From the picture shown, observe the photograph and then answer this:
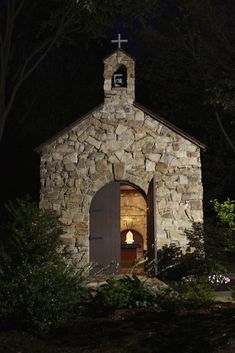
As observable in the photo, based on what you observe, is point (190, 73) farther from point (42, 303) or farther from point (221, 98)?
point (42, 303)

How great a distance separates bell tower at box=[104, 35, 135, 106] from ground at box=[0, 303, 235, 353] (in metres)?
6.30

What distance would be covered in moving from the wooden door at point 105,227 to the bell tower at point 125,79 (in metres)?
2.11

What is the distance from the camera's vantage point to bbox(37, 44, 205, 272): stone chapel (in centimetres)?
1154

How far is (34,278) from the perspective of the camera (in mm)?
6781

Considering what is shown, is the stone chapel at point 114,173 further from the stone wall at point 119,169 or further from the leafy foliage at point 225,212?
the leafy foliage at point 225,212

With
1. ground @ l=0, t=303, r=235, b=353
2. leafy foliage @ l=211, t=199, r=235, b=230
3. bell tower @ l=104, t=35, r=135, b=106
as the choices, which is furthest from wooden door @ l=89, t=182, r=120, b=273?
ground @ l=0, t=303, r=235, b=353

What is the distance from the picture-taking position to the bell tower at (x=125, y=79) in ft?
39.5

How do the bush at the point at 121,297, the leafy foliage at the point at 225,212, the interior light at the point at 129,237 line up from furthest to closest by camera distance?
1. the interior light at the point at 129,237
2. the leafy foliage at the point at 225,212
3. the bush at the point at 121,297

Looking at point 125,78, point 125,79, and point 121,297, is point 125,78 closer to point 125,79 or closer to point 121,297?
point 125,79

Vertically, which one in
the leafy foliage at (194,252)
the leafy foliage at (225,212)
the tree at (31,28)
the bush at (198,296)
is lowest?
the bush at (198,296)

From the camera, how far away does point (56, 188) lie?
462 inches

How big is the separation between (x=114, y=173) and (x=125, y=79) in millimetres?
2465

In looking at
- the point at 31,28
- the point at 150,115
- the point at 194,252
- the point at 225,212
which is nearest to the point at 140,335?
the point at 225,212

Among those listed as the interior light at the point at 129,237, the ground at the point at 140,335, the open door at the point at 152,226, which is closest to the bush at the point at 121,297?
the ground at the point at 140,335
